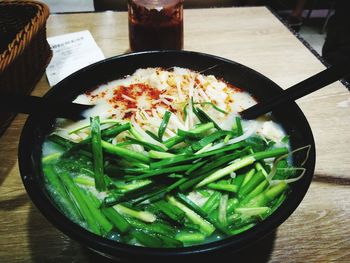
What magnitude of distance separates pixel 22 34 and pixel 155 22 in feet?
2.02

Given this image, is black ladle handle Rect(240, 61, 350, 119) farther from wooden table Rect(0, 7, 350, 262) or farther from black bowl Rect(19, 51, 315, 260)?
wooden table Rect(0, 7, 350, 262)

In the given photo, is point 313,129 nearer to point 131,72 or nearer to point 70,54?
point 131,72

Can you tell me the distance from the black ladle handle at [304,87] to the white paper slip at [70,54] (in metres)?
0.96

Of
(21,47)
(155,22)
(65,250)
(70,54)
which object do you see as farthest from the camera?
(70,54)

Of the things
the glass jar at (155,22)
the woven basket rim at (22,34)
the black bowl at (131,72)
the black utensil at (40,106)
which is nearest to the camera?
the black bowl at (131,72)

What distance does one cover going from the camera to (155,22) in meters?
1.64

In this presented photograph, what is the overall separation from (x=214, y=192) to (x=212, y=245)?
23cm

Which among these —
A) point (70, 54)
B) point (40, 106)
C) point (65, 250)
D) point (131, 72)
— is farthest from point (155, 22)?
point (65, 250)

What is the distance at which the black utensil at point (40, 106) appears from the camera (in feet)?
2.93

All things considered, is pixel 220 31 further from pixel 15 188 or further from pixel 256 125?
pixel 15 188

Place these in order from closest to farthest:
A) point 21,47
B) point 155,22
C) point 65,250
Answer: point 65,250 < point 21,47 < point 155,22

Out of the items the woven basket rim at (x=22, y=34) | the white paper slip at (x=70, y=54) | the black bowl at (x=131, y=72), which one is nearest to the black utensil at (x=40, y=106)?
the black bowl at (x=131, y=72)

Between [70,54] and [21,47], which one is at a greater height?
[21,47]

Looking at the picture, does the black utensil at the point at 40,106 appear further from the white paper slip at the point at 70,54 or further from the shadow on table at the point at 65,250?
the white paper slip at the point at 70,54
